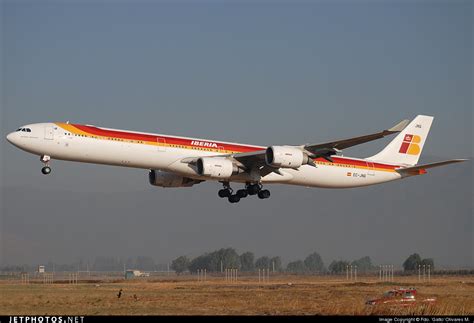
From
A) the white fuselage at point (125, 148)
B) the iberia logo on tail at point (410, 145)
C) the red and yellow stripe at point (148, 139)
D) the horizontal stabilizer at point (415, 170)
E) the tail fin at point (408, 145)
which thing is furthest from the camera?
the iberia logo on tail at point (410, 145)

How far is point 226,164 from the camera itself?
152 feet

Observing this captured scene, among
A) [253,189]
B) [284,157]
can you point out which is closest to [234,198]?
[253,189]

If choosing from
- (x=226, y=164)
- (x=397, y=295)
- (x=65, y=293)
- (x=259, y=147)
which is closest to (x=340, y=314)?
(x=397, y=295)

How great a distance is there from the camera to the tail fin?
5659cm

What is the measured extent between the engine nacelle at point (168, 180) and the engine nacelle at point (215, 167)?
493 cm

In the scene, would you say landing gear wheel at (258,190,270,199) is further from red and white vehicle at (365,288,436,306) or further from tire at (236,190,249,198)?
red and white vehicle at (365,288,436,306)

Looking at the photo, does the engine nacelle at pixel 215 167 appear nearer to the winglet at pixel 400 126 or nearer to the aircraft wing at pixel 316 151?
the aircraft wing at pixel 316 151

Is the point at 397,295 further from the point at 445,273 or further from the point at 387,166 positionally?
the point at 445,273

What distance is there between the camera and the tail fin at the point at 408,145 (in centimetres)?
5659

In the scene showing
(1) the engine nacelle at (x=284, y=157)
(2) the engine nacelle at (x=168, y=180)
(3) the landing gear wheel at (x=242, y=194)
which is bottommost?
(3) the landing gear wheel at (x=242, y=194)

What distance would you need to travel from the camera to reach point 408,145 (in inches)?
2282

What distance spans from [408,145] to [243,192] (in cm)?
1483

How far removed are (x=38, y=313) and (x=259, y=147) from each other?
26355 mm

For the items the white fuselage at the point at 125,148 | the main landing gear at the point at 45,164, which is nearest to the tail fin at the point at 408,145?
the white fuselage at the point at 125,148
